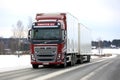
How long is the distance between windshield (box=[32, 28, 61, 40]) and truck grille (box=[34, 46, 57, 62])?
757 millimetres

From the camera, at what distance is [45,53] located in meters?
30.5

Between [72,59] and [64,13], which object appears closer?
[64,13]

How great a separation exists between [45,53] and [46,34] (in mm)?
1444

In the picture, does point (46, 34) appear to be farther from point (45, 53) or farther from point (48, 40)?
point (45, 53)

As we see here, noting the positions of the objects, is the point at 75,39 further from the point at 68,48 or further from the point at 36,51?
the point at 36,51

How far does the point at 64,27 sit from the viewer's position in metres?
31.7

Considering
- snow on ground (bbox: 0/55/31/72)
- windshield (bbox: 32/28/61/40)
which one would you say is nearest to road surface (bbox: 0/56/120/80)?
windshield (bbox: 32/28/61/40)

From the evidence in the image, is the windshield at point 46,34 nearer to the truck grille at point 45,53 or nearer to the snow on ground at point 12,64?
the truck grille at point 45,53

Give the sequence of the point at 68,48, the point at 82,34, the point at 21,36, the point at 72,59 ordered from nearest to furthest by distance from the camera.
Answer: the point at 68,48 < the point at 72,59 < the point at 82,34 < the point at 21,36

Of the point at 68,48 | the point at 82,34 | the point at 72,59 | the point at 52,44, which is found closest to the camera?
the point at 52,44

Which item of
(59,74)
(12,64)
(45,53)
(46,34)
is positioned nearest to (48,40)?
(46,34)

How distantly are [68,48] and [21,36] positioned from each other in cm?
7463

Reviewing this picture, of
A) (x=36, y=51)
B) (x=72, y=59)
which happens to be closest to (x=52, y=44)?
(x=36, y=51)

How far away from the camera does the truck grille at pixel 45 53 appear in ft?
100
